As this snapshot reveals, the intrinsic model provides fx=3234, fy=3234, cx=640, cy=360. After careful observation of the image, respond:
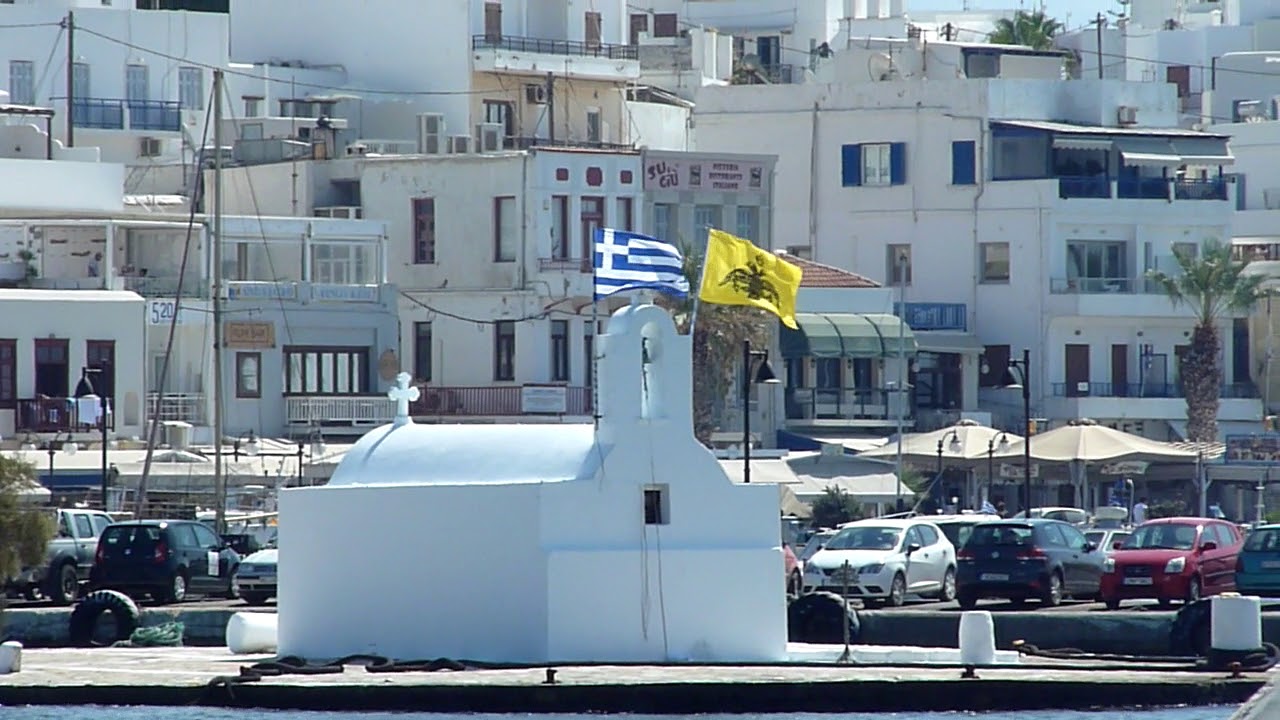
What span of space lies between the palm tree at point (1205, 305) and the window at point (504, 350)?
18.3m

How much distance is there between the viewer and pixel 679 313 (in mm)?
71562

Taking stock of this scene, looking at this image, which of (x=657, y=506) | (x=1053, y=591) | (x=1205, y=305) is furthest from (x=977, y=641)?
(x=1205, y=305)

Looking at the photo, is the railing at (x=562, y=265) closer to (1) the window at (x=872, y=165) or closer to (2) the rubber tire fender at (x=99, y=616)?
(1) the window at (x=872, y=165)

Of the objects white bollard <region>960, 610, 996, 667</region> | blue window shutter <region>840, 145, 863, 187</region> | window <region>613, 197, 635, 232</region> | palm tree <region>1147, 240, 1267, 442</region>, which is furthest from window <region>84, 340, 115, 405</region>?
white bollard <region>960, 610, 996, 667</region>

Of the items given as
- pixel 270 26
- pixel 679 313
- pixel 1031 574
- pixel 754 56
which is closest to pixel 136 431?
pixel 679 313

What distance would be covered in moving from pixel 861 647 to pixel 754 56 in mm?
65117

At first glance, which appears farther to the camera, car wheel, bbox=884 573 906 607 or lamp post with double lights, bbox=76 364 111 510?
lamp post with double lights, bbox=76 364 111 510

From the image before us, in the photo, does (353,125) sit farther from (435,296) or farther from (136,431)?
(136,431)

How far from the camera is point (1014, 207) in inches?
3231

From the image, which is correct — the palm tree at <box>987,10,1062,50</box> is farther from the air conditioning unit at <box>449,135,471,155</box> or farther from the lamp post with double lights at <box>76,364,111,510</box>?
the lamp post with double lights at <box>76,364,111,510</box>

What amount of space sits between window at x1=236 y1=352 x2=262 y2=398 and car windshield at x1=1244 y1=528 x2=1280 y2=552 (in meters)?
30.9

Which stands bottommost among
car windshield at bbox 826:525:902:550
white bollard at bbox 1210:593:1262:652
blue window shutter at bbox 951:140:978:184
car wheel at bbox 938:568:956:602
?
car wheel at bbox 938:568:956:602

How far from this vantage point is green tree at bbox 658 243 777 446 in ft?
234

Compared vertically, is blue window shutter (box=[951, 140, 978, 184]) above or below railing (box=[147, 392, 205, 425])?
above
